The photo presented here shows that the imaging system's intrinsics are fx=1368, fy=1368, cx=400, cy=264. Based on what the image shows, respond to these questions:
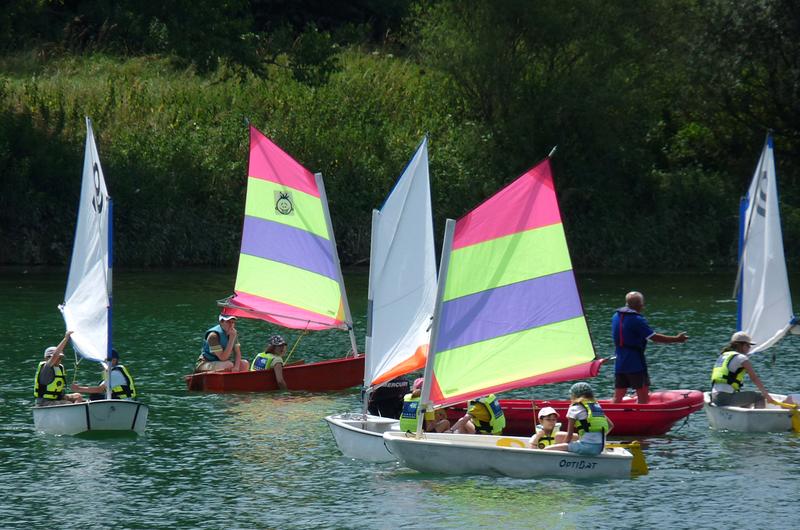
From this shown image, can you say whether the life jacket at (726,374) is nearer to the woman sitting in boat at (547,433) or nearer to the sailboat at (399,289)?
the woman sitting in boat at (547,433)

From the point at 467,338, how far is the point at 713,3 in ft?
145

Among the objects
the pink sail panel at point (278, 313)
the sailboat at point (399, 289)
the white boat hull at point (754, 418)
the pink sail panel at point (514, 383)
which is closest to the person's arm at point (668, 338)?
the white boat hull at point (754, 418)

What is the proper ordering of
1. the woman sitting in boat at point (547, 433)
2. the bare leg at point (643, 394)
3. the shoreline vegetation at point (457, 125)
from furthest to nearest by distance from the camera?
the shoreline vegetation at point (457, 125) < the bare leg at point (643, 394) < the woman sitting in boat at point (547, 433)

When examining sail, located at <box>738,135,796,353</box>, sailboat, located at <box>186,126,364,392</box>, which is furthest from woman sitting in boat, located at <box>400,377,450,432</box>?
sailboat, located at <box>186,126,364,392</box>

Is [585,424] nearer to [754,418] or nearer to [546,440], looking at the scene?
[546,440]

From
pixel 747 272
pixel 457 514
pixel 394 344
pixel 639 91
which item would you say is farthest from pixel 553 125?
pixel 457 514

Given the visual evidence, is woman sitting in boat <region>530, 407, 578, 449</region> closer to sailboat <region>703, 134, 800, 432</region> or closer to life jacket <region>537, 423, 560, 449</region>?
life jacket <region>537, 423, 560, 449</region>

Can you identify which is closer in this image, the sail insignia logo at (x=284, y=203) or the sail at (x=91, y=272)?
the sail at (x=91, y=272)

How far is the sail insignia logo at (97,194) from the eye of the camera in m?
26.5

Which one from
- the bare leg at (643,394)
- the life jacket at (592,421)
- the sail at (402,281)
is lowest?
the life jacket at (592,421)

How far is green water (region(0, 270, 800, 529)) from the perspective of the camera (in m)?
20.8

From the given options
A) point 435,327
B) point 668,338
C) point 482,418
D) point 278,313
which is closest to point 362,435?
point 482,418

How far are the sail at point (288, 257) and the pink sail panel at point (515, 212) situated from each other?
422 inches

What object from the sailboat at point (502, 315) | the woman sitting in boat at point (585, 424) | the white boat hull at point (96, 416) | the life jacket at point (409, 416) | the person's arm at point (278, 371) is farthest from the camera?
the person's arm at point (278, 371)
